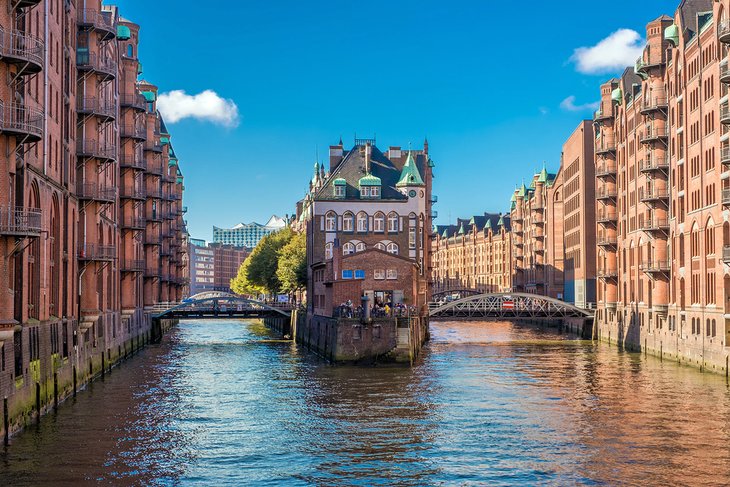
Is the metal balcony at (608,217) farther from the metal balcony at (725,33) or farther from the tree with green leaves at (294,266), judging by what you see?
the metal balcony at (725,33)

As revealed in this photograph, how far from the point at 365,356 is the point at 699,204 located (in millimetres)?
24831

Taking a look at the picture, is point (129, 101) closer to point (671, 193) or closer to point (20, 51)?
point (671, 193)

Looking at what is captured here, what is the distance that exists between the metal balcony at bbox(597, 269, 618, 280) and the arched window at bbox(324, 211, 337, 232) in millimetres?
26720

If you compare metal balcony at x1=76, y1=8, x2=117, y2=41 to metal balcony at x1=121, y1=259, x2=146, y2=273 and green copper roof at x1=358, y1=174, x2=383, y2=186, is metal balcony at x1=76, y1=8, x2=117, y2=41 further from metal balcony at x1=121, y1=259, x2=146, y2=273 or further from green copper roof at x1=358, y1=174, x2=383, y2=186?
green copper roof at x1=358, y1=174, x2=383, y2=186

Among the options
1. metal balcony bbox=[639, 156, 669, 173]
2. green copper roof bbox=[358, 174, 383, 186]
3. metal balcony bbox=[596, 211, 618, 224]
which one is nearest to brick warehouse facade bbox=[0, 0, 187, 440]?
green copper roof bbox=[358, 174, 383, 186]

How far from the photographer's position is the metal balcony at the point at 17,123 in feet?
112

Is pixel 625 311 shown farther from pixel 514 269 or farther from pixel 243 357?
pixel 514 269

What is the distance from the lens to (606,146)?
96000mm

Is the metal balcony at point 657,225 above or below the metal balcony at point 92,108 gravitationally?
below

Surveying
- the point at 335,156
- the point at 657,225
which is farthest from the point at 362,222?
the point at 657,225

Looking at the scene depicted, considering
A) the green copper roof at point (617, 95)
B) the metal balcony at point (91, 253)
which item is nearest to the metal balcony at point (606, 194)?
the green copper roof at point (617, 95)

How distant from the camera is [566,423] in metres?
42.4

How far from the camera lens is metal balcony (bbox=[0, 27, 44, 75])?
33969mm

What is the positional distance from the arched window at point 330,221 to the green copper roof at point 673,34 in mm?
39496
